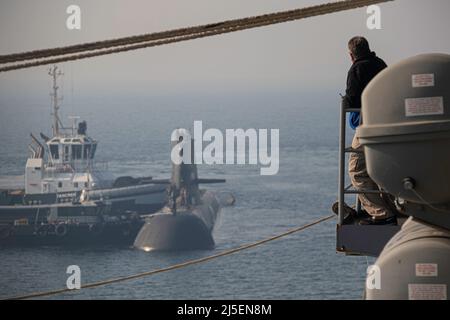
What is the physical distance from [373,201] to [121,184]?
3842 inches

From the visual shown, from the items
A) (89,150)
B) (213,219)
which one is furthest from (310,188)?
(89,150)

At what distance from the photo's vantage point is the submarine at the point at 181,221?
3656 inches

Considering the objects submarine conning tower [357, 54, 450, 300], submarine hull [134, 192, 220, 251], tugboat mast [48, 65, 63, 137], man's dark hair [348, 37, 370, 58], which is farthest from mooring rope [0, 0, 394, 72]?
tugboat mast [48, 65, 63, 137]

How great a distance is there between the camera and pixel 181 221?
315 feet

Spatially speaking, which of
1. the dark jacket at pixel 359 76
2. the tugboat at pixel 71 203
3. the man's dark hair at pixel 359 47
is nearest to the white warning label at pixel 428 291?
the dark jacket at pixel 359 76

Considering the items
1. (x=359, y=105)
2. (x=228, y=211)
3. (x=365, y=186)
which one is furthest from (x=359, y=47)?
(x=228, y=211)

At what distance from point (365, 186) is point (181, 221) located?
8799cm

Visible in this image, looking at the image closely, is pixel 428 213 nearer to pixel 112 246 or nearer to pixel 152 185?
pixel 112 246

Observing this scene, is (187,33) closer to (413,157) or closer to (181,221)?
(413,157)

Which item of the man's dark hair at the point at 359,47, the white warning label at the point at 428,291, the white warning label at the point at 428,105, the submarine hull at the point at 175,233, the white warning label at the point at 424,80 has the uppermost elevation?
the man's dark hair at the point at 359,47

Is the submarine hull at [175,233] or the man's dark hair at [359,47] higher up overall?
the man's dark hair at [359,47]

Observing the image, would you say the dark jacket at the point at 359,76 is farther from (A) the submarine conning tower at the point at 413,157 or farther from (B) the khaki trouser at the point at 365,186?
(A) the submarine conning tower at the point at 413,157

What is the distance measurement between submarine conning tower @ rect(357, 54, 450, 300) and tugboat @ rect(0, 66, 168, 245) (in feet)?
298

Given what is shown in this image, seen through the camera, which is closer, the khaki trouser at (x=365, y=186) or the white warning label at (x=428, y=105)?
the white warning label at (x=428, y=105)
